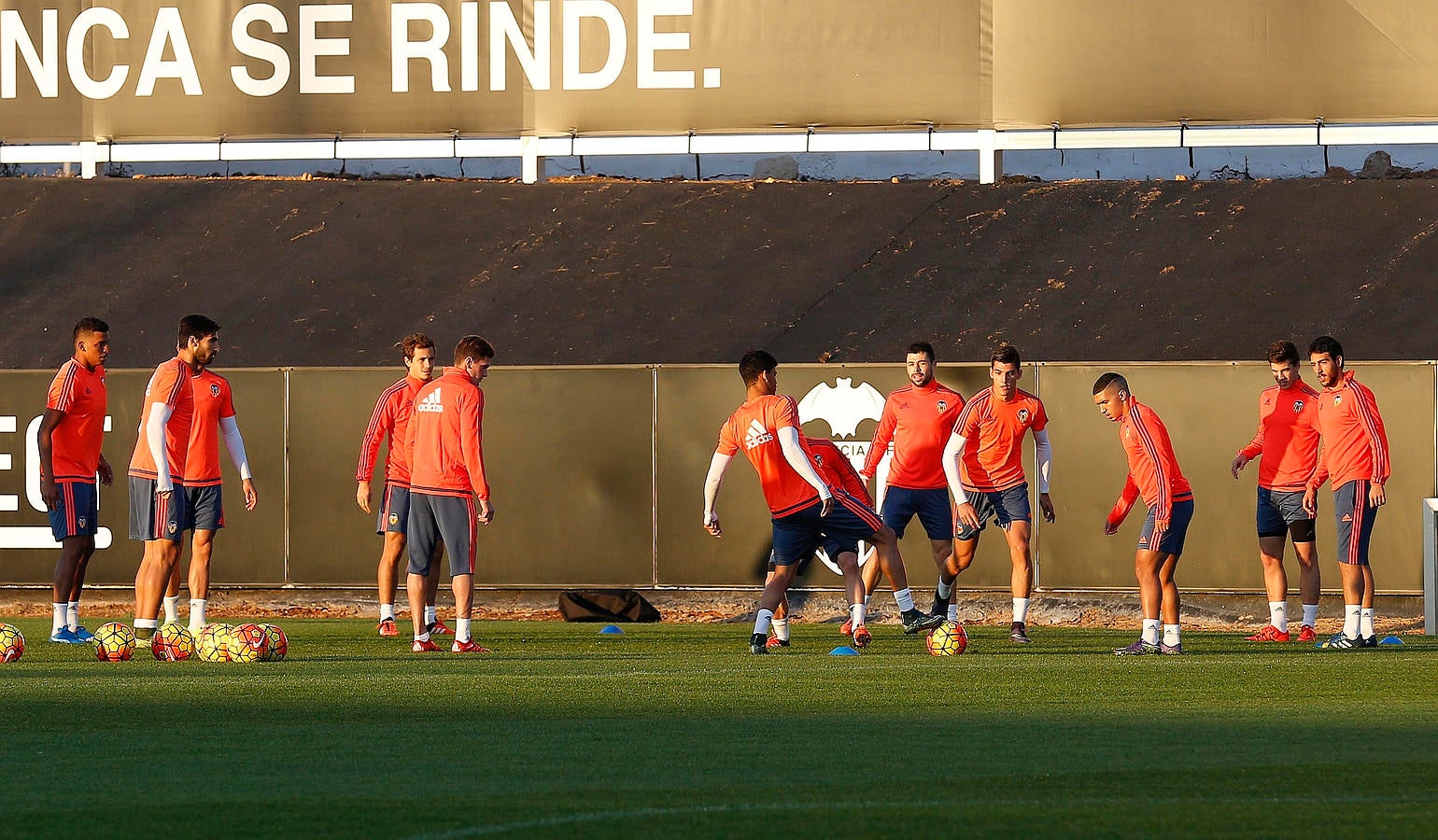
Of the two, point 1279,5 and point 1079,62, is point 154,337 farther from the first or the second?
point 1279,5

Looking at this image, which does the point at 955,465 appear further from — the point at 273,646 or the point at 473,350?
the point at 273,646

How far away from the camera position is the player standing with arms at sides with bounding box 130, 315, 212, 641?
13.9 meters

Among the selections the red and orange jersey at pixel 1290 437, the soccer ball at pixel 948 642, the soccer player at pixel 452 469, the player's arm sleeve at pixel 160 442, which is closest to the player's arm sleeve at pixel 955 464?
the soccer ball at pixel 948 642

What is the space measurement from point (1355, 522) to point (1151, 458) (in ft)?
7.29

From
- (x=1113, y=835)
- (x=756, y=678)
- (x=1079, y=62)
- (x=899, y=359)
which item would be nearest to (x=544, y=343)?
(x=899, y=359)

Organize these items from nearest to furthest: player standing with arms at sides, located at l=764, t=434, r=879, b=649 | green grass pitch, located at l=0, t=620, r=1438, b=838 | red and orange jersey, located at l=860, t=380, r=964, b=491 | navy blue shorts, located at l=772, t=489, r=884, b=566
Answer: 1. green grass pitch, located at l=0, t=620, r=1438, b=838
2. navy blue shorts, located at l=772, t=489, r=884, b=566
3. player standing with arms at sides, located at l=764, t=434, r=879, b=649
4. red and orange jersey, located at l=860, t=380, r=964, b=491

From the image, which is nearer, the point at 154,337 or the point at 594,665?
the point at 594,665

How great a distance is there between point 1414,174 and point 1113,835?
2175 centimetres

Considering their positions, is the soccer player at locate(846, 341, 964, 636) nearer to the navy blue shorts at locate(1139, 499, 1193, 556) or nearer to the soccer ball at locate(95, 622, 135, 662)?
the navy blue shorts at locate(1139, 499, 1193, 556)

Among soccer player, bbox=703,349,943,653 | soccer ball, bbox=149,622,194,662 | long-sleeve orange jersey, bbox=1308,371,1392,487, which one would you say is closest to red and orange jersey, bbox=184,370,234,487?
soccer ball, bbox=149,622,194,662

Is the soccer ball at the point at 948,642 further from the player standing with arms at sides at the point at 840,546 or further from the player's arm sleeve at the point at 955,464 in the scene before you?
the player's arm sleeve at the point at 955,464

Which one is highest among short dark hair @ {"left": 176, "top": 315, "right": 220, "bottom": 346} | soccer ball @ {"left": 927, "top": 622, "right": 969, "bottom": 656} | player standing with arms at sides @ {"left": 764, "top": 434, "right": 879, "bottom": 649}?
short dark hair @ {"left": 176, "top": 315, "right": 220, "bottom": 346}

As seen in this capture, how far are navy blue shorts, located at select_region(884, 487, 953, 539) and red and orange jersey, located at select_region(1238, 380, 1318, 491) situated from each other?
242 cm

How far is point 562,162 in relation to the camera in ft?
93.4
